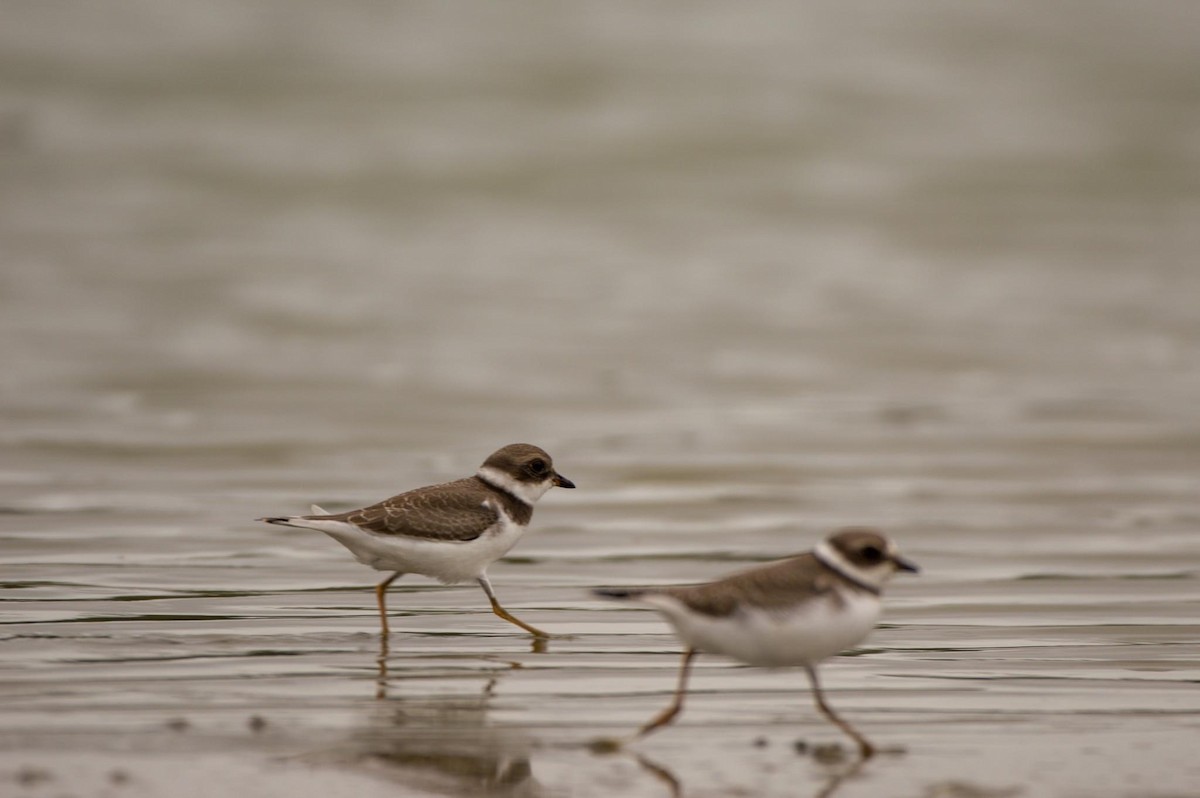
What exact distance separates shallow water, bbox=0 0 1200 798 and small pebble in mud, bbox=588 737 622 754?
92 mm

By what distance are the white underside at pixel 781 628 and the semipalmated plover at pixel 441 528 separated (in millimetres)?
2437

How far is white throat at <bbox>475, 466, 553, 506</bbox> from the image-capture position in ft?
32.0

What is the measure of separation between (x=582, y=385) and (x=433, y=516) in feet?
33.9

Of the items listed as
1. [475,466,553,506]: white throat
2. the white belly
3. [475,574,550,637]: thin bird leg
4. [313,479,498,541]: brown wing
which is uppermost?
[475,466,553,506]: white throat

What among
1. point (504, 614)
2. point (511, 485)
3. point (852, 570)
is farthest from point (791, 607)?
point (511, 485)

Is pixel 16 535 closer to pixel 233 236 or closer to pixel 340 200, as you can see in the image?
pixel 233 236

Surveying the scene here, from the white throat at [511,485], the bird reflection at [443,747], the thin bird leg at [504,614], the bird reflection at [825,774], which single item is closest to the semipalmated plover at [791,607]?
the bird reflection at [825,774]

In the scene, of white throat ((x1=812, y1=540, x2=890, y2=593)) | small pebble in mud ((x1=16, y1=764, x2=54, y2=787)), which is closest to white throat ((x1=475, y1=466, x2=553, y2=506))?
white throat ((x1=812, y1=540, x2=890, y2=593))

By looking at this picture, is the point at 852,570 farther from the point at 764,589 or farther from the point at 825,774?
the point at 825,774

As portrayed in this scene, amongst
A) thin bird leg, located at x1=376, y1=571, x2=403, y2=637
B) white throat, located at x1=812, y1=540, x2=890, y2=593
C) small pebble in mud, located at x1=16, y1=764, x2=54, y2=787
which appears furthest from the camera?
thin bird leg, located at x1=376, y1=571, x2=403, y2=637

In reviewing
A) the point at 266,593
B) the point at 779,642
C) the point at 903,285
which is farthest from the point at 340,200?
the point at 779,642

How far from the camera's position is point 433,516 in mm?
9266

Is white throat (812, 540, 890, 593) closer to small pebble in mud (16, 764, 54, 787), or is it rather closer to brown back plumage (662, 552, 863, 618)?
brown back plumage (662, 552, 863, 618)

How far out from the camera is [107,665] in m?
7.99
